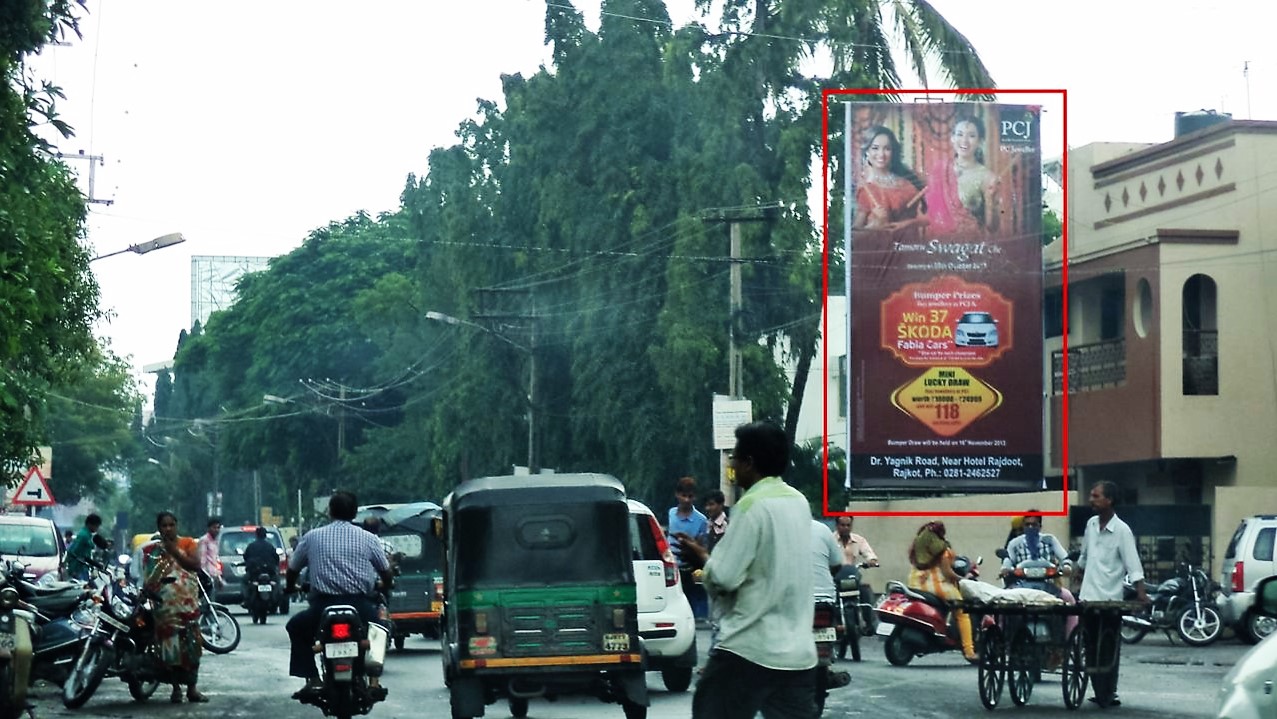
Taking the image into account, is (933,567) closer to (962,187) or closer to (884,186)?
(884,186)

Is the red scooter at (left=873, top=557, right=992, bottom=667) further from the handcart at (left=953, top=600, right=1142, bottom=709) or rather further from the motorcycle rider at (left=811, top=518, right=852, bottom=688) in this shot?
the motorcycle rider at (left=811, top=518, right=852, bottom=688)

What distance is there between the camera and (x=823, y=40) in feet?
137

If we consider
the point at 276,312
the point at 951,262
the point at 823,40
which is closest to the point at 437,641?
the point at 951,262

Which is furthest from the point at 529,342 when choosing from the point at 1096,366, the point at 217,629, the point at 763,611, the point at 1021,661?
the point at 763,611

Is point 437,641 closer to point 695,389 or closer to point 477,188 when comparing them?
point 695,389

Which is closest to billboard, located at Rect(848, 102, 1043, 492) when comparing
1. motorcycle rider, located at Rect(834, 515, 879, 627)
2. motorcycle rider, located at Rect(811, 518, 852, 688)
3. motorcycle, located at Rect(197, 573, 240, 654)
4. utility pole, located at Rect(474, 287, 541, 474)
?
motorcycle rider, located at Rect(834, 515, 879, 627)

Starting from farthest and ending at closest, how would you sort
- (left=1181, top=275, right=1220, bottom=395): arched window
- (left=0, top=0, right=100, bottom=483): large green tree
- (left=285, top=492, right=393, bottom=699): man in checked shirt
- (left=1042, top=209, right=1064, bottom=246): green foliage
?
1. (left=1042, top=209, right=1064, bottom=246): green foliage
2. (left=1181, top=275, right=1220, bottom=395): arched window
3. (left=0, top=0, right=100, bottom=483): large green tree
4. (left=285, top=492, right=393, bottom=699): man in checked shirt

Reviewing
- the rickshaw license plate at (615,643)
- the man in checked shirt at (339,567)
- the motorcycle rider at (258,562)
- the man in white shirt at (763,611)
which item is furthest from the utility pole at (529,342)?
the man in white shirt at (763,611)

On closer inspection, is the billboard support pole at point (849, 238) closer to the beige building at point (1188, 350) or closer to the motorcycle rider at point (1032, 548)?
the beige building at point (1188, 350)

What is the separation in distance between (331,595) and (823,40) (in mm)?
28542

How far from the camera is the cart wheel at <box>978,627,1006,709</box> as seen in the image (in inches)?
655

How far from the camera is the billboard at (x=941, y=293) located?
35.0 meters

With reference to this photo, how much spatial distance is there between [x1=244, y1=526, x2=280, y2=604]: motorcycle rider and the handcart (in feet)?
71.4

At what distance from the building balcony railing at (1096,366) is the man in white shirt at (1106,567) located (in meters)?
21.2
